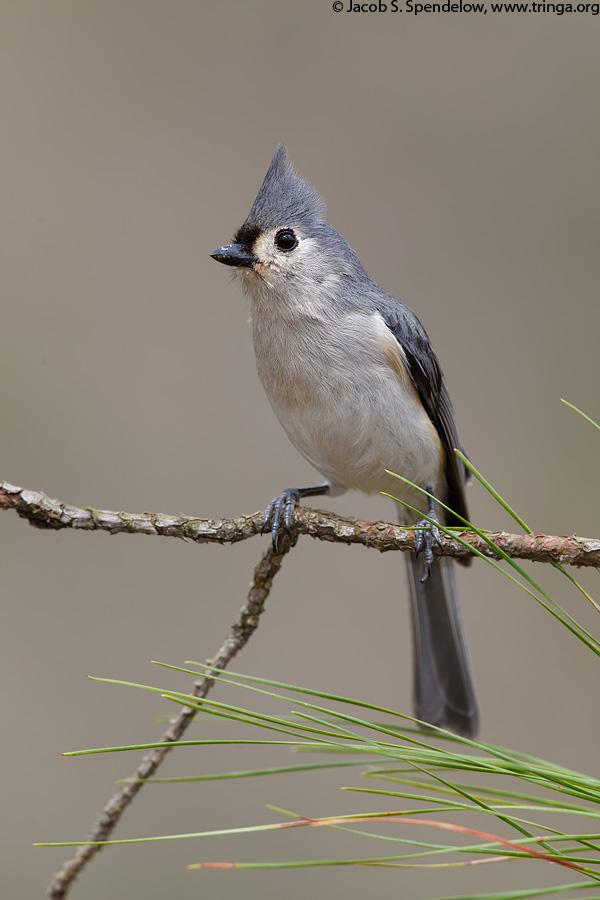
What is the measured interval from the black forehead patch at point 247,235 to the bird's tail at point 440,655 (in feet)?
2.72

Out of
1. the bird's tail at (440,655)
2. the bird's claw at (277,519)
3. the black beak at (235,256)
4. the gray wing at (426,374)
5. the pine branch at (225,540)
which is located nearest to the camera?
the pine branch at (225,540)

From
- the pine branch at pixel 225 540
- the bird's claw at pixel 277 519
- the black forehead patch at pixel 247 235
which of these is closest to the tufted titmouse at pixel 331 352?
the black forehead patch at pixel 247 235

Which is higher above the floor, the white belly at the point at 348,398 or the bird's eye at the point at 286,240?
the bird's eye at the point at 286,240

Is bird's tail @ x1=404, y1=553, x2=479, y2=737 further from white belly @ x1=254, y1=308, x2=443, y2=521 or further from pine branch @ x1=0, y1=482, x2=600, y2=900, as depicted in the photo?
pine branch @ x1=0, y1=482, x2=600, y2=900

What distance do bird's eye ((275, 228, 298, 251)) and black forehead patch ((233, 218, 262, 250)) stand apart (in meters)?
0.04

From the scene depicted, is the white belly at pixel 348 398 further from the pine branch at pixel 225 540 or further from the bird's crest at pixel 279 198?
the pine branch at pixel 225 540

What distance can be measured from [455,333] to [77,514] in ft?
5.92

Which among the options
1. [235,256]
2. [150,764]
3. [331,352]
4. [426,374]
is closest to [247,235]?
[235,256]

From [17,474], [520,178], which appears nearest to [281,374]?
[17,474]

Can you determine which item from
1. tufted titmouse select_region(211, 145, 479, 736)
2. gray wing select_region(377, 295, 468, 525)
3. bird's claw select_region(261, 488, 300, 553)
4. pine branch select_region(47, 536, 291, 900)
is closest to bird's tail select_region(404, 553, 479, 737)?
gray wing select_region(377, 295, 468, 525)

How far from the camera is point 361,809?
2227mm

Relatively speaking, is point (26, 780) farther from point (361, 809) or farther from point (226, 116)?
point (226, 116)

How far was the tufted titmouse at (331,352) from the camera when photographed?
1.65m

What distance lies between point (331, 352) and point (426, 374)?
26 centimetres
